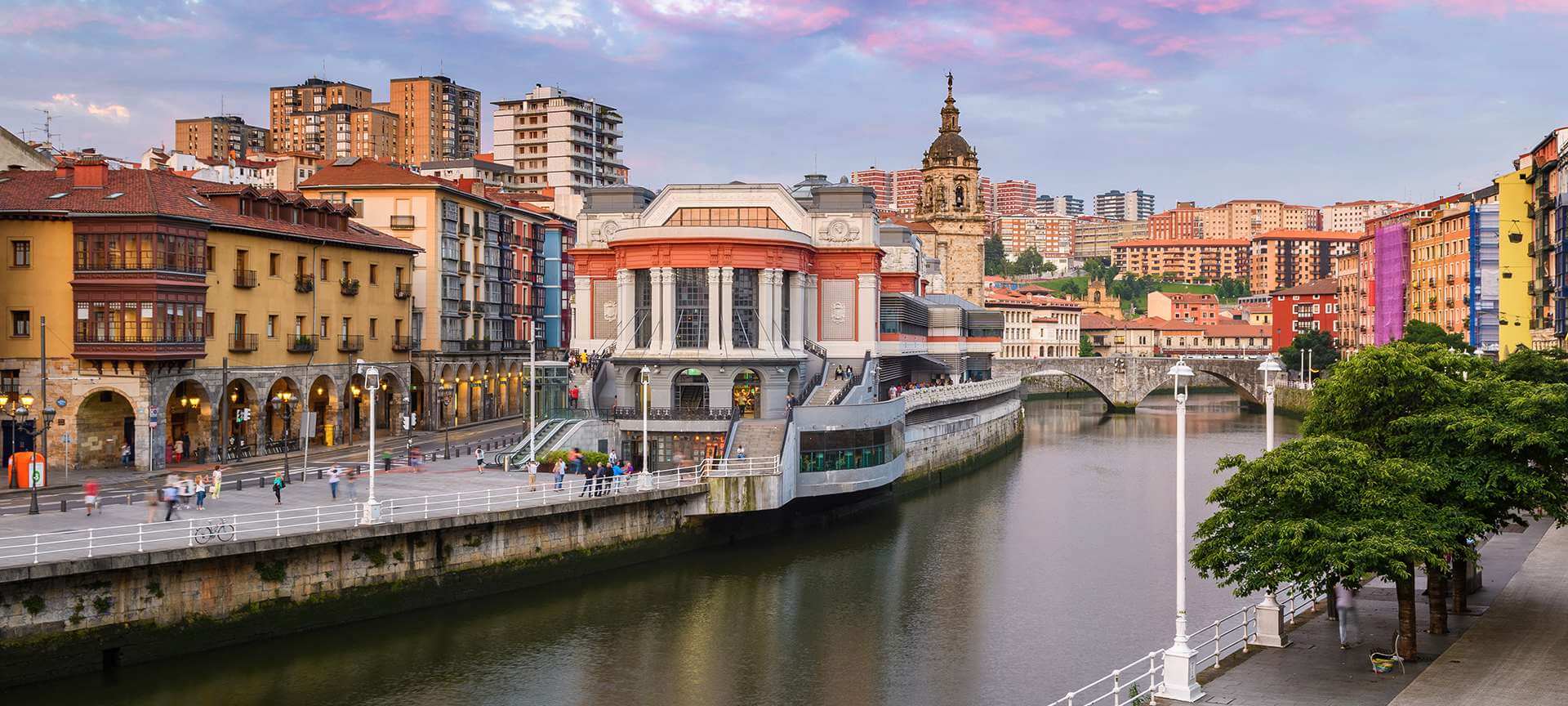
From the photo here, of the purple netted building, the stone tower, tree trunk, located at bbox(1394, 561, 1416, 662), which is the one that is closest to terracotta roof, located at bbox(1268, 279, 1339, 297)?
the purple netted building

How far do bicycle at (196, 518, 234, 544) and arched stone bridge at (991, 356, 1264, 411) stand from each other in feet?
Result: 365

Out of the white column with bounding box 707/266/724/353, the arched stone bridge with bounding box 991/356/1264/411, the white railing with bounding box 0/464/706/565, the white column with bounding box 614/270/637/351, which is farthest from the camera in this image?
the arched stone bridge with bounding box 991/356/1264/411

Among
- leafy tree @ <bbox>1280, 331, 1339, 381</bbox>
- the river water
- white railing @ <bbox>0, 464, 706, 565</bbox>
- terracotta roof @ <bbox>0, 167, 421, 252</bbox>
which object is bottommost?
the river water

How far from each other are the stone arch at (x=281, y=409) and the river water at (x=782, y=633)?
27.7 metres

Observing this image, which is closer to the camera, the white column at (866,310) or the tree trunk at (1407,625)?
the tree trunk at (1407,625)

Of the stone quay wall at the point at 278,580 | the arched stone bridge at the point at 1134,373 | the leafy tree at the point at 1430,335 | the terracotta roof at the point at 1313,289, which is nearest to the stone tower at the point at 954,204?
the arched stone bridge at the point at 1134,373

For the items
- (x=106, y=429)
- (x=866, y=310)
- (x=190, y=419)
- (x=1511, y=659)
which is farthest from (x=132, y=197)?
(x=1511, y=659)

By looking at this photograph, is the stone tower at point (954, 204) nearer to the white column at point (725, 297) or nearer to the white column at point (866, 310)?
the white column at point (866, 310)

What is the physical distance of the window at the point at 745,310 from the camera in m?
63.9

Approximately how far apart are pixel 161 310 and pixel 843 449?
2936cm

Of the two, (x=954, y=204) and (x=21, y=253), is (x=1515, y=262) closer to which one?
(x=954, y=204)

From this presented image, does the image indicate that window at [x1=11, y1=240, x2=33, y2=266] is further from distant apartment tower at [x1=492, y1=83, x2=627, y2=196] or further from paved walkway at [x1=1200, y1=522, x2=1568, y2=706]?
distant apartment tower at [x1=492, y1=83, x2=627, y2=196]

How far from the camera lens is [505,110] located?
159750mm

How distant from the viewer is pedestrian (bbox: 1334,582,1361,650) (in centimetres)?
3038
